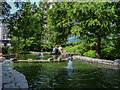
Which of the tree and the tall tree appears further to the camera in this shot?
the tall tree

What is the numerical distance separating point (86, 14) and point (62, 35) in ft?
50.7

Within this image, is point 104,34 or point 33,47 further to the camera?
point 33,47

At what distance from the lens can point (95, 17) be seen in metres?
Answer: 15.2

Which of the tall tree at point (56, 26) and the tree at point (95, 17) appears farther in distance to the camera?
the tall tree at point (56, 26)

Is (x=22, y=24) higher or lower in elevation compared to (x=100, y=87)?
higher

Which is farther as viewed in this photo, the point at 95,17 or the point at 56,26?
the point at 56,26

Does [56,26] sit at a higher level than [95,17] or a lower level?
higher

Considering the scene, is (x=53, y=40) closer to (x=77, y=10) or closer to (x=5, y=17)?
(x=5, y=17)

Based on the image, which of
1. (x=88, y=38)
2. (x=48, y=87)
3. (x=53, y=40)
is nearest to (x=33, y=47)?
(x=53, y=40)

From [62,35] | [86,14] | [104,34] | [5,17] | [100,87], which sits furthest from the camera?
[62,35]

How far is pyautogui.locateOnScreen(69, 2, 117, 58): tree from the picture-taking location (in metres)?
13.4

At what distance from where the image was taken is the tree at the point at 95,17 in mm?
13383

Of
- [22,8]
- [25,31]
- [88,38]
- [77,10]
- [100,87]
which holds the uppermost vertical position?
[22,8]

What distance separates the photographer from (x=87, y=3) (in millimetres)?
14828
